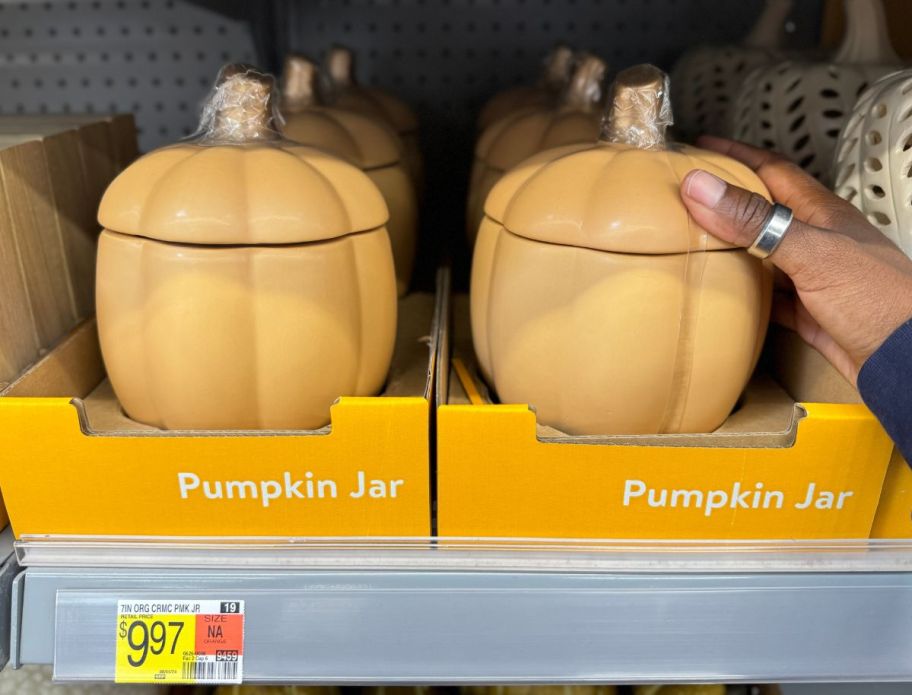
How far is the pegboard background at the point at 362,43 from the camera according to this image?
55.9 inches

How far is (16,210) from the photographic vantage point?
0.81 m

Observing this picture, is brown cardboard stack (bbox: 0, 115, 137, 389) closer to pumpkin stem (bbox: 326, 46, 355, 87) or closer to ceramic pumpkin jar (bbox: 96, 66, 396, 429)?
ceramic pumpkin jar (bbox: 96, 66, 396, 429)

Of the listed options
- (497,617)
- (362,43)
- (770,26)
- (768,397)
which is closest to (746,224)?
(768,397)

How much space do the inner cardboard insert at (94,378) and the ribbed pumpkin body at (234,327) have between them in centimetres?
3

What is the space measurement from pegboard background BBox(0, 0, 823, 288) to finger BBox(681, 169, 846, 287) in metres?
0.72

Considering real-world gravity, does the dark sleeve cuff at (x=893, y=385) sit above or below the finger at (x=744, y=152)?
below

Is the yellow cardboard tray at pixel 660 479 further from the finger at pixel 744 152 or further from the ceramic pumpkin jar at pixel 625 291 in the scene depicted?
the finger at pixel 744 152

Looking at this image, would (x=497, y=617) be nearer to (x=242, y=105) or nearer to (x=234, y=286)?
(x=234, y=286)

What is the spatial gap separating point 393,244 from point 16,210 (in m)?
0.43

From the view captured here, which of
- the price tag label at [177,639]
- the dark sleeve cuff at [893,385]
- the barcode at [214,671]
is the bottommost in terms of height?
the barcode at [214,671]

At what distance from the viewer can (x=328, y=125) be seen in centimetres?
99

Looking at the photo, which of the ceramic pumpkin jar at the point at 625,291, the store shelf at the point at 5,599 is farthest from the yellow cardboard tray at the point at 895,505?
the store shelf at the point at 5,599

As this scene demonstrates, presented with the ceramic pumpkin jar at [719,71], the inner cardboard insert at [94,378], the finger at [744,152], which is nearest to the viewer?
the inner cardboard insert at [94,378]

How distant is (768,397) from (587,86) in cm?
49
